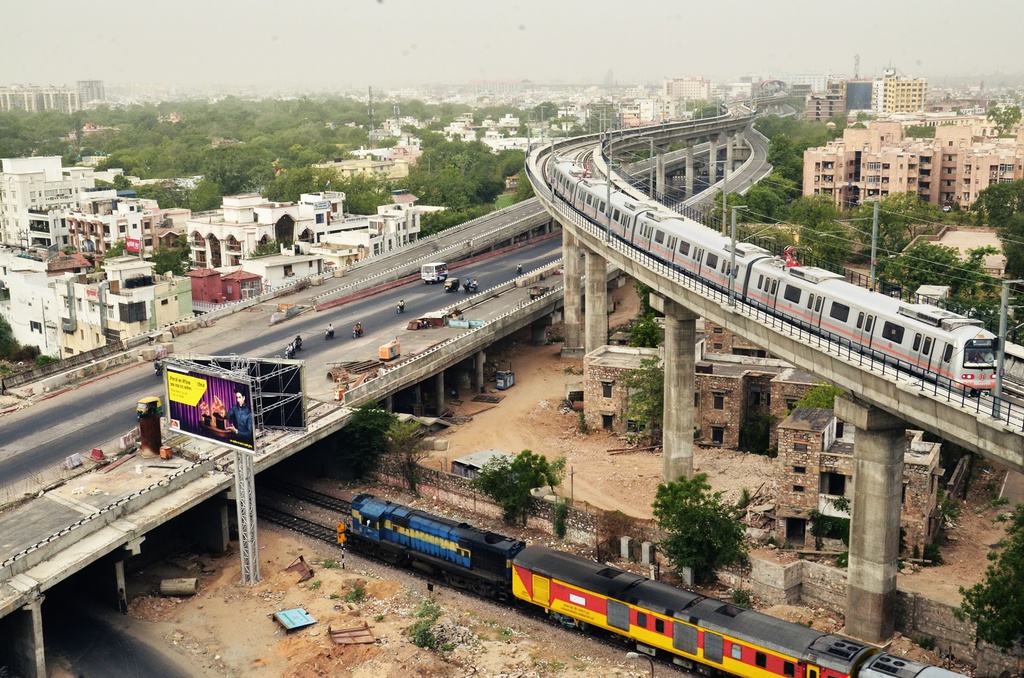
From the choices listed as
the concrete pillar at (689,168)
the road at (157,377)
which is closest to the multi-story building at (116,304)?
the road at (157,377)

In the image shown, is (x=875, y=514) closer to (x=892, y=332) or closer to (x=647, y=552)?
(x=892, y=332)

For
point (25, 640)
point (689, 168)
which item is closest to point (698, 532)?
point (25, 640)

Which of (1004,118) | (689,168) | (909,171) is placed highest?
(1004,118)

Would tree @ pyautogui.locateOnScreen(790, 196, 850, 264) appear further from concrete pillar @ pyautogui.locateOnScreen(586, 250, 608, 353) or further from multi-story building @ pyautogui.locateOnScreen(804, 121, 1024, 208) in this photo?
concrete pillar @ pyautogui.locateOnScreen(586, 250, 608, 353)

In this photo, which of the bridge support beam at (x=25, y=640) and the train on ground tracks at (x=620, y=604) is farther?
the bridge support beam at (x=25, y=640)

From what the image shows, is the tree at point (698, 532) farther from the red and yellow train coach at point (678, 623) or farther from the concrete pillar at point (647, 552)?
the red and yellow train coach at point (678, 623)

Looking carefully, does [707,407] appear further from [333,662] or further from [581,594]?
[333,662]

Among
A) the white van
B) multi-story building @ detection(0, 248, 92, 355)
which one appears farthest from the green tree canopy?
multi-story building @ detection(0, 248, 92, 355)
